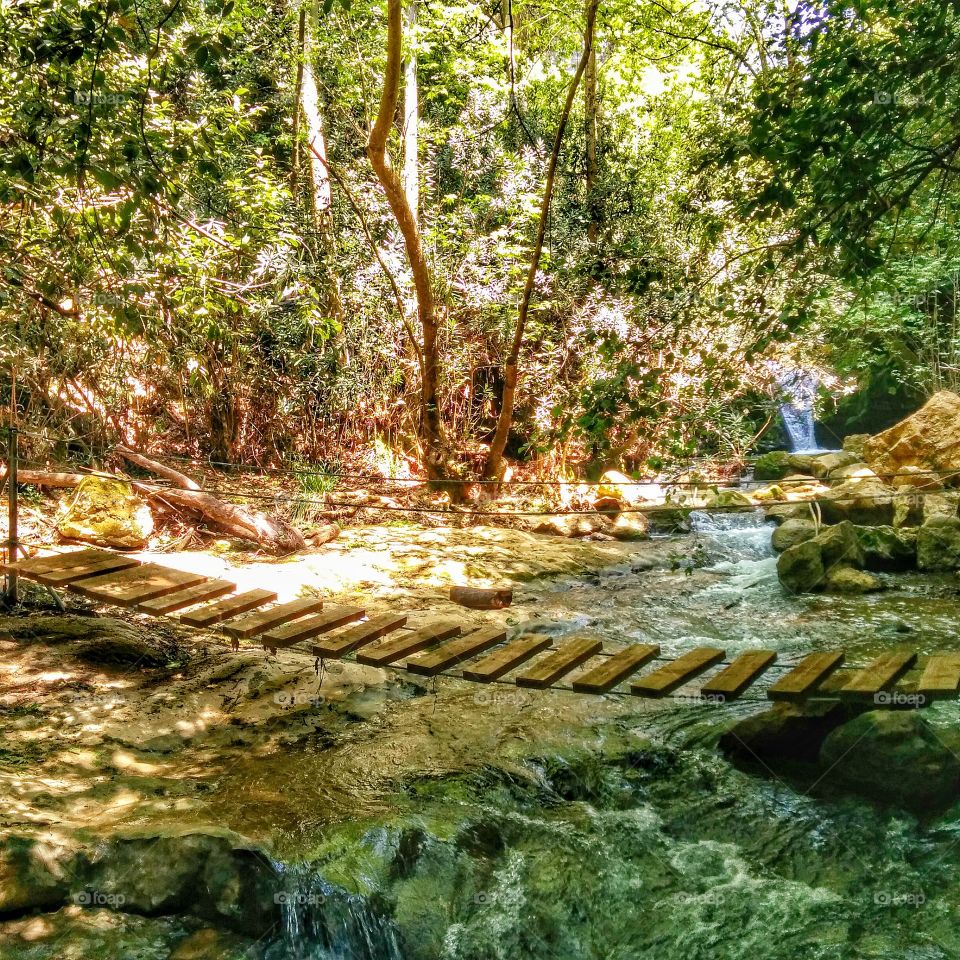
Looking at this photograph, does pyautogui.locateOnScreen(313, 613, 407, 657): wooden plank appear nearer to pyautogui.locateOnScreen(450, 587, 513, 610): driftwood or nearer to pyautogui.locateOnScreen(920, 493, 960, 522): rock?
pyautogui.locateOnScreen(450, 587, 513, 610): driftwood

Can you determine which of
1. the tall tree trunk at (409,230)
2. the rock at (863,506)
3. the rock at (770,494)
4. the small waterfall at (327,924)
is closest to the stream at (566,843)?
the small waterfall at (327,924)

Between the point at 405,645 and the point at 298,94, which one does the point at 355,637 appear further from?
the point at 298,94

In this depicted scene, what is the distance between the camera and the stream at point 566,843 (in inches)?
97.3

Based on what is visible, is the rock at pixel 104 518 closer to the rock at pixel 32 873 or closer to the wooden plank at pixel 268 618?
the wooden plank at pixel 268 618

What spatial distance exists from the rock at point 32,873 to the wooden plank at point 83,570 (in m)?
1.49

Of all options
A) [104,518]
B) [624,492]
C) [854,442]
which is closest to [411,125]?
[624,492]

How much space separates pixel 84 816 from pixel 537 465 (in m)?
7.01

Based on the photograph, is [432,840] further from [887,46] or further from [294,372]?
[294,372]

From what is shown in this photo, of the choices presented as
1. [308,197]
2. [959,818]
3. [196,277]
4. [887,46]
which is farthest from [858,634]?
[308,197]

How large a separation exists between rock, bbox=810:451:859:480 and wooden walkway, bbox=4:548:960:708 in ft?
23.9

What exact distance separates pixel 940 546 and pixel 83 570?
243 inches

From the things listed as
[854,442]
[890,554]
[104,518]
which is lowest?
[890,554]

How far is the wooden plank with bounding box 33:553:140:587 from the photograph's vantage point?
355cm

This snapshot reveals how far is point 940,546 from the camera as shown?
6293mm
